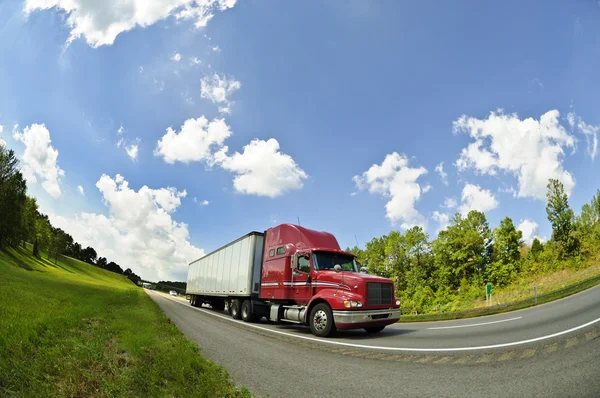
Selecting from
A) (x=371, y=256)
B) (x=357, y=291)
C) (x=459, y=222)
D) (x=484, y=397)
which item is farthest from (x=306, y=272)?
(x=371, y=256)

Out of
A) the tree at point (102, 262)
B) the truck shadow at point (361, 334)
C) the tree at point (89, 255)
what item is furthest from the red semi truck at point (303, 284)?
the tree at point (102, 262)

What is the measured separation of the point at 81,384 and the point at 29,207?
7401 centimetres

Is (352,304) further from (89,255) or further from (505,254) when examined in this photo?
(89,255)

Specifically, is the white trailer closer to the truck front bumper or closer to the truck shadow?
the truck shadow

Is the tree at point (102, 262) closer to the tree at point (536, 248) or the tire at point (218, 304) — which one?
the tire at point (218, 304)

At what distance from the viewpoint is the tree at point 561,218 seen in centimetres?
4231

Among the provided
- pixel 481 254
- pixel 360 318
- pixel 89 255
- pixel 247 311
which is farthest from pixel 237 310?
pixel 89 255

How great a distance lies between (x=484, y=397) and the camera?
3.75 meters

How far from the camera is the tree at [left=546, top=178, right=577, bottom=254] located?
139 ft

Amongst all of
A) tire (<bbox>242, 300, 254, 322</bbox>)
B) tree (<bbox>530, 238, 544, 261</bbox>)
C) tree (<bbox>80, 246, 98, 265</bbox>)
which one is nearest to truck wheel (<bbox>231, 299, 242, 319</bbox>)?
tire (<bbox>242, 300, 254, 322</bbox>)

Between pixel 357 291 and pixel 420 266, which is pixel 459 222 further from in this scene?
pixel 357 291

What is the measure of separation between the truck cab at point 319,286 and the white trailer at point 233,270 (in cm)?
58

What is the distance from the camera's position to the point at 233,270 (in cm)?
1753

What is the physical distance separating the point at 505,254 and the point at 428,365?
49307mm
